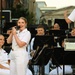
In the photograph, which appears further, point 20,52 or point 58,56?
point 58,56

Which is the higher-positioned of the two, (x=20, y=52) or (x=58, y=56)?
(x=20, y=52)

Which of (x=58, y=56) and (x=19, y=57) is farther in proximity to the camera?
(x=58, y=56)

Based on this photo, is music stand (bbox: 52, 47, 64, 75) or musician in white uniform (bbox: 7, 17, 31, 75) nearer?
musician in white uniform (bbox: 7, 17, 31, 75)

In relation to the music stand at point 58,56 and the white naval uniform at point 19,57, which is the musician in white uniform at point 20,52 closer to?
the white naval uniform at point 19,57

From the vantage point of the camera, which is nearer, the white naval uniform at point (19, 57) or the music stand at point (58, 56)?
the white naval uniform at point (19, 57)

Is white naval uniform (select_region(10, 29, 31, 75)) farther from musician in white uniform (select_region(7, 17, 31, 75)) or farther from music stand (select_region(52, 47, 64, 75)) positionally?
music stand (select_region(52, 47, 64, 75))

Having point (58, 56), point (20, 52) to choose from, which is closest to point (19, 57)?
point (20, 52)

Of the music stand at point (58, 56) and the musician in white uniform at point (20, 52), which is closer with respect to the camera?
the musician in white uniform at point (20, 52)

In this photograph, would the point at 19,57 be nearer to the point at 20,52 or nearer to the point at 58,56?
the point at 20,52

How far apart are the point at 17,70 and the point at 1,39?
133 cm

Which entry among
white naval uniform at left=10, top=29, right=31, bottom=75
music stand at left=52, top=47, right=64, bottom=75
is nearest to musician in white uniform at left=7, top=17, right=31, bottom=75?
white naval uniform at left=10, top=29, right=31, bottom=75

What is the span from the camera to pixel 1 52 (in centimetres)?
828

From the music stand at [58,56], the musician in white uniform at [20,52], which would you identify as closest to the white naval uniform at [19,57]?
the musician in white uniform at [20,52]

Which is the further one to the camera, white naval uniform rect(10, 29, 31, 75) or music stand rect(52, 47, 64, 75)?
music stand rect(52, 47, 64, 75)
